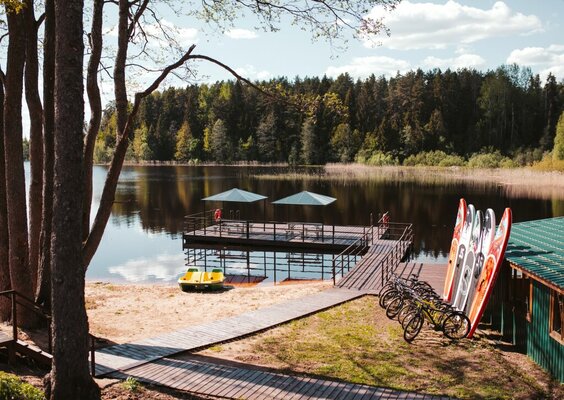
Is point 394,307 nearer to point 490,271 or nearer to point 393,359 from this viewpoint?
point 490,271

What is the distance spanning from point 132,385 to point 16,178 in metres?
4.87

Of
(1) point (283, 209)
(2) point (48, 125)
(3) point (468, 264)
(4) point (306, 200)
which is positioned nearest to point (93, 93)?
(2) point (48, 125)

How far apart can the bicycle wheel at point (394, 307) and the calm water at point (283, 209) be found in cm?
1192

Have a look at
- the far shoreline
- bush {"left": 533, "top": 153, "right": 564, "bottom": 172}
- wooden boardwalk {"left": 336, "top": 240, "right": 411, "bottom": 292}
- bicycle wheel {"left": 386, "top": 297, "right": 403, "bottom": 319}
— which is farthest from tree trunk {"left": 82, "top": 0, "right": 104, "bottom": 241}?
bush {"left": 533, "top": 153, "right": 564, "bottom": 172}

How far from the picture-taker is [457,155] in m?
96.0

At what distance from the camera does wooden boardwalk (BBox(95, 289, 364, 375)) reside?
922 cm

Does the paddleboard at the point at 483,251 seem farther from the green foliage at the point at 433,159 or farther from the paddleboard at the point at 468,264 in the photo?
the green foliage at the point at 433,159

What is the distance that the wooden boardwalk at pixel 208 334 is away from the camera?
922 cm

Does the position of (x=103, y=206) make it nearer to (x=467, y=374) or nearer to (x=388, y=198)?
(x=467, y=374)

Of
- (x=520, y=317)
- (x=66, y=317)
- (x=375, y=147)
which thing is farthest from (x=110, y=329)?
(x=375, y=147)

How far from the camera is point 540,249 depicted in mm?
11812

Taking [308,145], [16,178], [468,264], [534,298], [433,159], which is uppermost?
[308,145]

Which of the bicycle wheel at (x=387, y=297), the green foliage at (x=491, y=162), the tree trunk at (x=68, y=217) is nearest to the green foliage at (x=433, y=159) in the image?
the green foliage at (x=491, y=162)

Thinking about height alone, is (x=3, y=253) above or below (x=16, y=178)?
below
